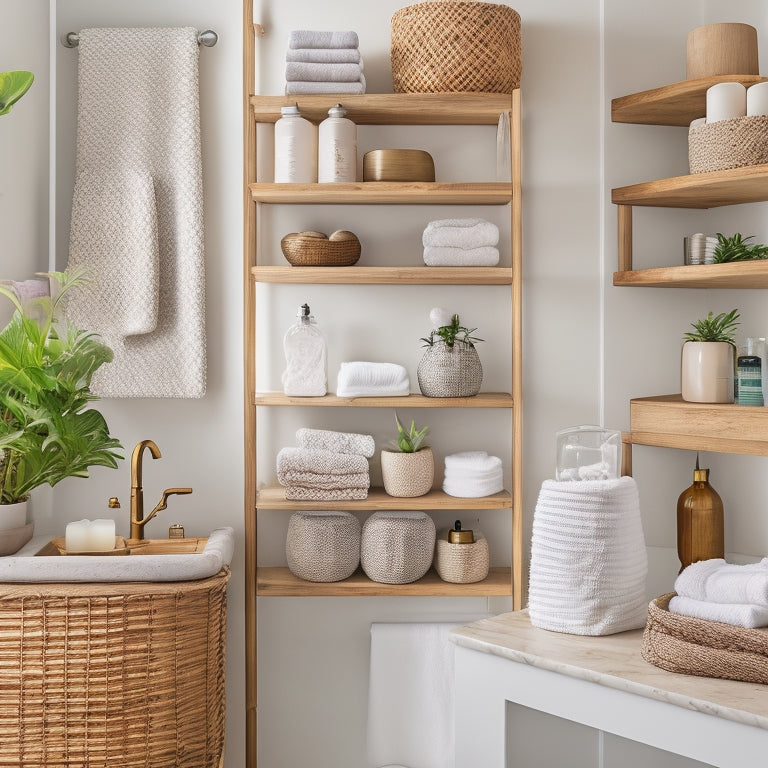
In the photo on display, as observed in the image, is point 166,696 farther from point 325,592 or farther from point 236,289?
point 236,289

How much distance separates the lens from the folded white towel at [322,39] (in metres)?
1.96

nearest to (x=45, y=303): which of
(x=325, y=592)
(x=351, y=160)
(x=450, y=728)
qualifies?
(x=351, y=160)

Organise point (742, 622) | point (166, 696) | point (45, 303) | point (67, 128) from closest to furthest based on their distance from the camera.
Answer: point (742, 622) → point (166, 696) → point (45, 303) → point (67, 128)

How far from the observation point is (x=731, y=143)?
1858 mm

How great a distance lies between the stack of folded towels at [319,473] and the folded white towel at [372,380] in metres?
0.15

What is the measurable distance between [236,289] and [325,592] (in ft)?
2.60

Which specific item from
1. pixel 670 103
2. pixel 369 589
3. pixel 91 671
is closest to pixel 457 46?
pixel 670 103

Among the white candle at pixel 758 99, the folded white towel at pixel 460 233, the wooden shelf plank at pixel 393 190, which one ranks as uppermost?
the white candle at pixel 758 99

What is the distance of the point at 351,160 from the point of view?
6.63 feet

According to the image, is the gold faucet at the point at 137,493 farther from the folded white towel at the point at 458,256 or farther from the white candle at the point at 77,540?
the folded white towel at the point at 458,256

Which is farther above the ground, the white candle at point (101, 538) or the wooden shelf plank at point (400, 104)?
the wooden shelf plank at point (400, 104)

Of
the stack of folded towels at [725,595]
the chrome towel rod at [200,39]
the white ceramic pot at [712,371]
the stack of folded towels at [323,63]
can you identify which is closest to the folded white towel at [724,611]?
the stack of folded towels at [725,595]

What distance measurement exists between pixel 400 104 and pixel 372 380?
2.15 ft

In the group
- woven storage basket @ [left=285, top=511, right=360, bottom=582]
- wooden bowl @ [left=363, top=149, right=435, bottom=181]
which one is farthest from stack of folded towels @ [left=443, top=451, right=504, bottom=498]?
wooden bowl @ [left=363, top=149, right=435, bottom=181]
